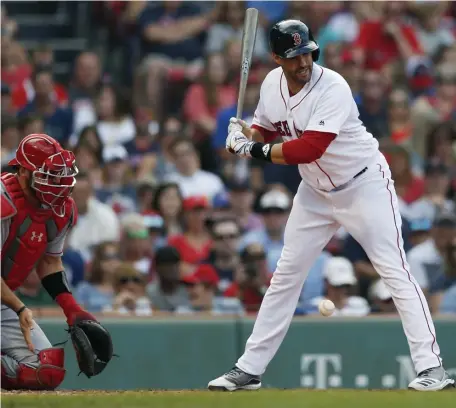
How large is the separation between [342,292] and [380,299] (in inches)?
17.4

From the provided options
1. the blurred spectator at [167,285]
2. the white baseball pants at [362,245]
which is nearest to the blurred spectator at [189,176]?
the blurred spectator at [167,285]

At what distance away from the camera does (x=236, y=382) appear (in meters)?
7.01

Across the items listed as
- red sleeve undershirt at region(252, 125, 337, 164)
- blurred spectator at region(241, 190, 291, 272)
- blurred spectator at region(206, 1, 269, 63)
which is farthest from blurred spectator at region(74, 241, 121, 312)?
blurred spectator at region(206, 1, 269, 63)

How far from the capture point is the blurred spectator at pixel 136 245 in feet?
34.0

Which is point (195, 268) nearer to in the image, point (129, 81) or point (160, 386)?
point (160, 386)

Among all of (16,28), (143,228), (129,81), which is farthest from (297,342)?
(16,28)

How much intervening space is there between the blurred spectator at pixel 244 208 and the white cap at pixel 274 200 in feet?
0.72

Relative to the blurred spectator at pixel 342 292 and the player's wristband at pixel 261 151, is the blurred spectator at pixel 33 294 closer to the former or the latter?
the blurred spectator at pixel 342 292

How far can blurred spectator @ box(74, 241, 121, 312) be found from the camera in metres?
9.68

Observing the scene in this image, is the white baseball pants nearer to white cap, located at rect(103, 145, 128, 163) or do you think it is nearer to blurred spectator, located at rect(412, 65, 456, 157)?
white cap, located at rect(103, 145, 128, 163)

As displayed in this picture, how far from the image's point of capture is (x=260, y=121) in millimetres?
7223

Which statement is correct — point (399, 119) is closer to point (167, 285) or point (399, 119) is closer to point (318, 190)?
point (167, 285)

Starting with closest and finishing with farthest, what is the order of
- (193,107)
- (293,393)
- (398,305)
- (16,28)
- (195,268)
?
(293,393) < (398,305) < (195,268) < (193,107) < (16,28)

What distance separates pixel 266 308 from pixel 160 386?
94.6 inches
